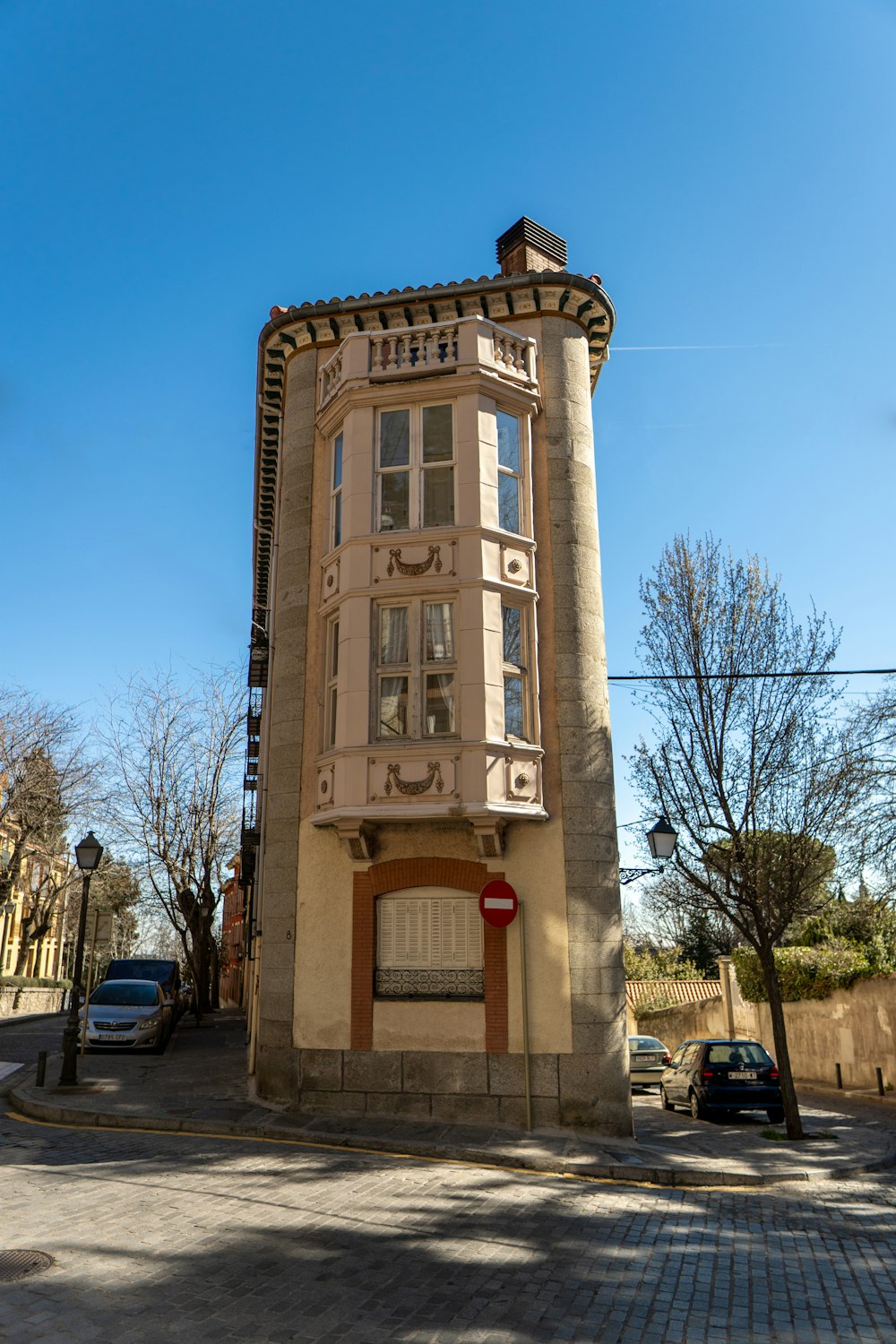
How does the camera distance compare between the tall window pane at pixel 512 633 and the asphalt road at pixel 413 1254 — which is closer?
the asphalt road at pixel 413 1254

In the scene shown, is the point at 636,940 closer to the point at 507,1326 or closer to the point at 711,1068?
the point at 711,1068

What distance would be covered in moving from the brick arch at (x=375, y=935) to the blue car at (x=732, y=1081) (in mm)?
6193

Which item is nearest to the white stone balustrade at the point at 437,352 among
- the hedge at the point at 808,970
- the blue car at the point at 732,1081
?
the blue car at the point at 732,1081

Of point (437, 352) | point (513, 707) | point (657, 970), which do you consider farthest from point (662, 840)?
point (657, 970)

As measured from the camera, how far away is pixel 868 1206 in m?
9.47

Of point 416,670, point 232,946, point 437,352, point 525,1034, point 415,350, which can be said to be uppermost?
point 415,350

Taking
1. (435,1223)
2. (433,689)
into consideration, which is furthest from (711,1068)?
(435,1223)

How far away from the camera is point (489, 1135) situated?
1150 cm

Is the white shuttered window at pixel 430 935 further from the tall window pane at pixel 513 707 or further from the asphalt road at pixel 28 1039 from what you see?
the asphalt road at pixel 28 1039

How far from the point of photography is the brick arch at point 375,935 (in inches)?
494

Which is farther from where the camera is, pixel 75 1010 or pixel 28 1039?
pixel 28 1039

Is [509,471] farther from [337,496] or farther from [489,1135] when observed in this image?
[489,1135]

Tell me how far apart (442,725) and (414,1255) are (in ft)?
24.9

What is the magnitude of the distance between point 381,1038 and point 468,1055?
121 cm
